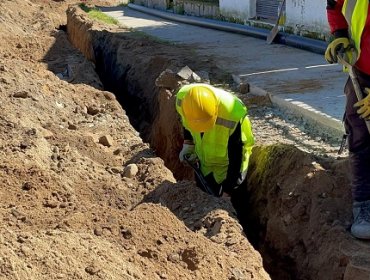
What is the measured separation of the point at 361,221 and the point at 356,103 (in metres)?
0.82

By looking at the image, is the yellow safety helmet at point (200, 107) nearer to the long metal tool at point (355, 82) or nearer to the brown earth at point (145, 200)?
the brown earth at point (145, 200)

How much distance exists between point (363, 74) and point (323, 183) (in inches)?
39.3

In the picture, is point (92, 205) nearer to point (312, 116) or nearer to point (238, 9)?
point (312, 116)

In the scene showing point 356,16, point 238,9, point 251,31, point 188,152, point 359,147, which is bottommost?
point 188,152

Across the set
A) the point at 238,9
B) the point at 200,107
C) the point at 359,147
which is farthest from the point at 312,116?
the point at 238,9

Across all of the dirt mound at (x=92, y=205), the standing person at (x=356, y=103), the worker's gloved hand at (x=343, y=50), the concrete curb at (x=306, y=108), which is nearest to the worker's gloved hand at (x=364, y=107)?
the standing person at (x=356, y=103)

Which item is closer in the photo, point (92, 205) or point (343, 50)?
point (343, 50)

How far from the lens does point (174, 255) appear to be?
3.92 m

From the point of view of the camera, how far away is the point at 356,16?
13.8 feet

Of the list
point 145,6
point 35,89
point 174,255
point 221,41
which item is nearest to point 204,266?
point 174,255

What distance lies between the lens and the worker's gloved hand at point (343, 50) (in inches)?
174

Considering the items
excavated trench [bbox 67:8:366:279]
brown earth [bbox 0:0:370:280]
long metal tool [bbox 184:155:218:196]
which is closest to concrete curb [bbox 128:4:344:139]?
brown earth [bbox 0:0:370:280]

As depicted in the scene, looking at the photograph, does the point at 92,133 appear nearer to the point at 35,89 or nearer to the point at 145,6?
the point at 35,89

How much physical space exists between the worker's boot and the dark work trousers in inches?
1.9
